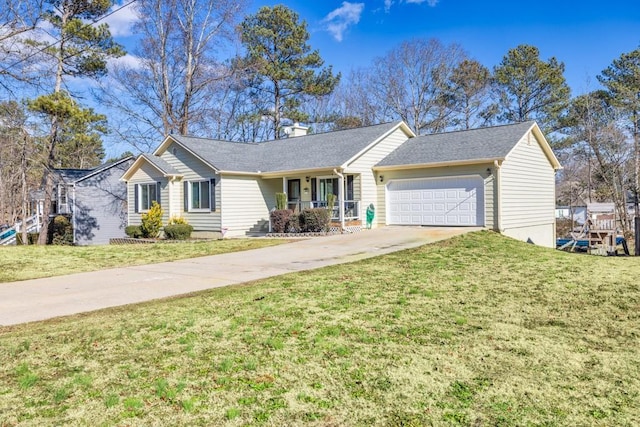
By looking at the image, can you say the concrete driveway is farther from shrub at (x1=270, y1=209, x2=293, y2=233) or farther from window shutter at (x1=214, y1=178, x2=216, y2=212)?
window shutter at (x1=214, y1=178, x2=216, y2=212)

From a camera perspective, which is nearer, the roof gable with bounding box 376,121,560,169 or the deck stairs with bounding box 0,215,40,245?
the roof gable with bounding box 376,121,560,169

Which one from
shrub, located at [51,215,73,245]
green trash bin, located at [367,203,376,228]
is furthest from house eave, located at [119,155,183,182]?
green trash bin, located at [367,203,376,228]

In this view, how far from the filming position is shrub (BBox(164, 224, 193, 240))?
19.8 m

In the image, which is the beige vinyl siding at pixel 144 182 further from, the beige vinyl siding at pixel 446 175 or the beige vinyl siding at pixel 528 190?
the beige vinyl siding at pixel 528 190

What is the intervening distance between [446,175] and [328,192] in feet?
15.9

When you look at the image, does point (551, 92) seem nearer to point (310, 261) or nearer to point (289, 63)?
point (289, 63)

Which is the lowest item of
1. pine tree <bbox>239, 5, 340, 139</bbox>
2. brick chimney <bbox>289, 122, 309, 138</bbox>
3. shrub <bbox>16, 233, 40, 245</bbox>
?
shrub <bbox>16, 233, 40, 245</bbox>

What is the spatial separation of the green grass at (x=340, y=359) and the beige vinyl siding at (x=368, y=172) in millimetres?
11698

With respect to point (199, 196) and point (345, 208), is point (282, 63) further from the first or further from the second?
point (345, 208)

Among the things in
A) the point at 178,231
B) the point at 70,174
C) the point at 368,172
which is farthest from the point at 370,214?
the point at 70,174

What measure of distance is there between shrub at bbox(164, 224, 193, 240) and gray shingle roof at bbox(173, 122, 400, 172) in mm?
2886

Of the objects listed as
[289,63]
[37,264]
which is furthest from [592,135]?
[37,264]

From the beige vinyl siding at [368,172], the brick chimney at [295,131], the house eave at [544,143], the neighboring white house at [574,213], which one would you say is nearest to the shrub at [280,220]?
the beige vinyl siding at [368,172]

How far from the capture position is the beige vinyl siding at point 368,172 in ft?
63.9
